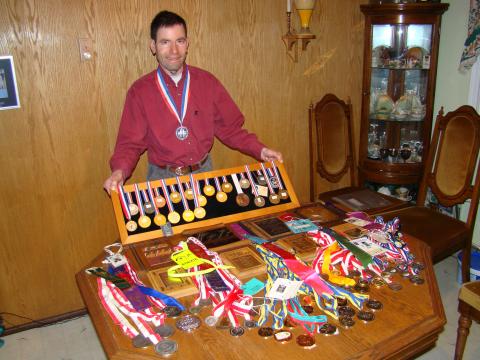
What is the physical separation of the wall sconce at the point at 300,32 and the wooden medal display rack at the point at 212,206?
131 cm

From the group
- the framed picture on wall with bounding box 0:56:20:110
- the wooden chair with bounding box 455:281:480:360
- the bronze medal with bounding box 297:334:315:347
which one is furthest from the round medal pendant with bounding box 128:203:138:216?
the wooden chair with bounding box 455:281:480:360

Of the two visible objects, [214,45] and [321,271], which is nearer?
[321,271]

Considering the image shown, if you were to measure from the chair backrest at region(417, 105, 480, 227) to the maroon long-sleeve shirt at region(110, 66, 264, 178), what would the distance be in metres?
1.38

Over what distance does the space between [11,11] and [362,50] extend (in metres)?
2.60

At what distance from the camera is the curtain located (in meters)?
3.06

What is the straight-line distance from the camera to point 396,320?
1392 mm

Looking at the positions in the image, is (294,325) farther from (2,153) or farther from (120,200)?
(2,153)

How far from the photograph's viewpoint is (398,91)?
3.54m

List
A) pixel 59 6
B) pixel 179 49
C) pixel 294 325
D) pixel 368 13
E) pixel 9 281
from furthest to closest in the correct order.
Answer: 1. pixel 368 13
2. pixel 9 281
3. pixel 59 6
4. pixel 179 49
5. pixel 294 325

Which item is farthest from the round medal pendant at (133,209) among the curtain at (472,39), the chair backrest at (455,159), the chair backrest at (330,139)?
the curtain at (472,39)

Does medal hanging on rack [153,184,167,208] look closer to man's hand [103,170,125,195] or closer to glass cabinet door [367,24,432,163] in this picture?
man's hand [103,170,125,195]

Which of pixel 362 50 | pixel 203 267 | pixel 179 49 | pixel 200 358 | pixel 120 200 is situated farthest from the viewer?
pixel 362 50

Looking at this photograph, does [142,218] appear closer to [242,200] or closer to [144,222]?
[144,222]

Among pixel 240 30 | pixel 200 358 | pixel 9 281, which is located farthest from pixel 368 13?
pixel 9 281
